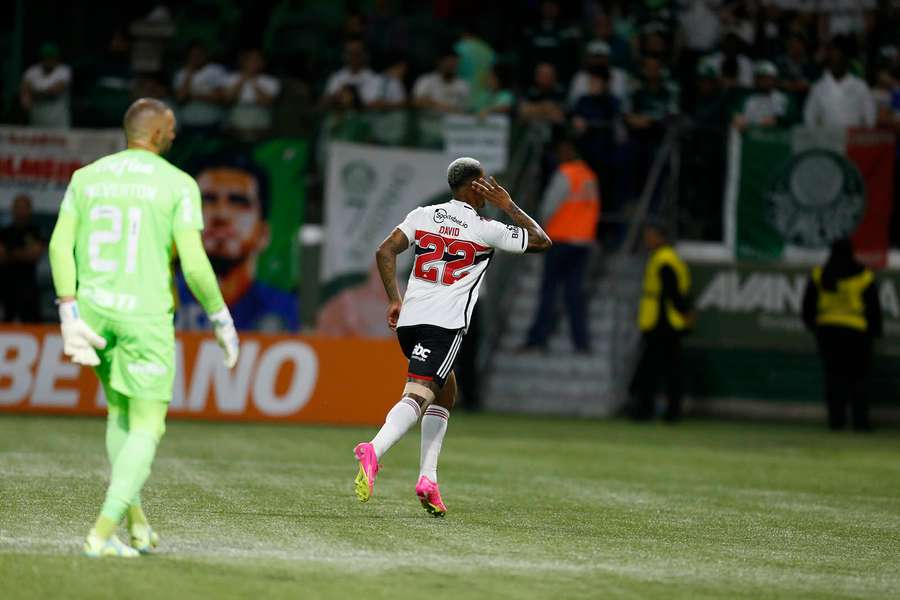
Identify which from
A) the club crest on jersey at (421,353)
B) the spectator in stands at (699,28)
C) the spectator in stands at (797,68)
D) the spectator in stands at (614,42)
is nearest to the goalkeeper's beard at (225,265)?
the spectator in stands at (614,42)

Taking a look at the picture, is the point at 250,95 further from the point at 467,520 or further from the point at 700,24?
the point at 467,520

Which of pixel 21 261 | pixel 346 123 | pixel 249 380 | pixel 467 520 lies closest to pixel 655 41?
pixel 346 123

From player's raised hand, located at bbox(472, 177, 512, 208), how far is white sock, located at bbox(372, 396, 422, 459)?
4.45 ft

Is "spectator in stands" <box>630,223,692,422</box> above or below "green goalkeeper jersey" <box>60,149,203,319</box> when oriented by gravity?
below

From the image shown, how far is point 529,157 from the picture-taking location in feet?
69.3

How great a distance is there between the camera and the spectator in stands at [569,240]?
66.3 feet

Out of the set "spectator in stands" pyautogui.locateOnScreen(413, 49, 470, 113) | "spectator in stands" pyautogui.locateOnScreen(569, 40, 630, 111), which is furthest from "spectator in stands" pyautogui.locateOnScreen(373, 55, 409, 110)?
"spectator in stands" pyautogui.locateOnScreen(569, 40, 630, 111)

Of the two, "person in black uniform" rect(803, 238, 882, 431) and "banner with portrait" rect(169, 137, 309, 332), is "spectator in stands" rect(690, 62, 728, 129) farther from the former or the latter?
"banner with portrait" rect(169, 137, 309, 332)

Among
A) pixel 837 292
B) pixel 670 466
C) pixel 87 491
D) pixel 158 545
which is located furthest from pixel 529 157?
pixel 158 545

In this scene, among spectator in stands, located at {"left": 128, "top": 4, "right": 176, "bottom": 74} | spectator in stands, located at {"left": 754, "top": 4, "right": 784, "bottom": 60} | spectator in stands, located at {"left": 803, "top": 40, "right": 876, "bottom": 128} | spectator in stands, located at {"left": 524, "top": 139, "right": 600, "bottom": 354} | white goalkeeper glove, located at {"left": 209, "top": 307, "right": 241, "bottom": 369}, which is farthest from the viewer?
spectator in stands, located at {"left": 128, "top": 4, "right": 176, "bottom": 74}

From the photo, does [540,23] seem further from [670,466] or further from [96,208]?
[96,208]

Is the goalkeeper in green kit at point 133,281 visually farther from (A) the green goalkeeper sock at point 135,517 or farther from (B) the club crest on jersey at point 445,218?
(B) the club crest on jersey at point 445,218

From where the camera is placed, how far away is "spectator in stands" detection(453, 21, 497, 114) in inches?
880

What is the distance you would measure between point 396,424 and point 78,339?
2972 millimetres
